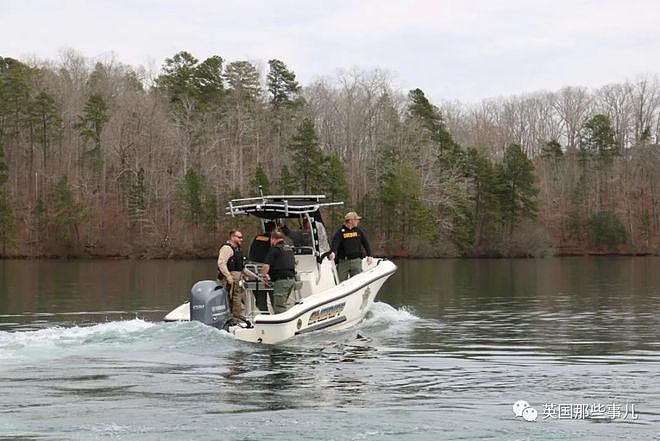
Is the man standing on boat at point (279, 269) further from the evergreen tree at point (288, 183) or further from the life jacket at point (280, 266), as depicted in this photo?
the evergreen tree at point (288, 183)

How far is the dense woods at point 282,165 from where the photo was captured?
70.6m

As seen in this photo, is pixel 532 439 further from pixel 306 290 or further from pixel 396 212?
pixel 396 212

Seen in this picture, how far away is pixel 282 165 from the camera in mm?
78312

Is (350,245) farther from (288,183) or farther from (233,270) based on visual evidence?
(288,183)

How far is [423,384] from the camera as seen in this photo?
38.9 feet

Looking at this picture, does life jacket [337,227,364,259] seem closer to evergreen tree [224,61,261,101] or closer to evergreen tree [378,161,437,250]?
evergreen tree [378,161,437,250]

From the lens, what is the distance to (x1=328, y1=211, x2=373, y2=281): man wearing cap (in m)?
18.5

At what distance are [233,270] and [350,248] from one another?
3.35 meters

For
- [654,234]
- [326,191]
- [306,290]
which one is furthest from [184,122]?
[306,290]

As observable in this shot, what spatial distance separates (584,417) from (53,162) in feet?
241

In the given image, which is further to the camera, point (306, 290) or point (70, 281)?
point (70, 281)

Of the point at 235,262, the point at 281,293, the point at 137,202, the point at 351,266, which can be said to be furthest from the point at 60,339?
the point at 137,202

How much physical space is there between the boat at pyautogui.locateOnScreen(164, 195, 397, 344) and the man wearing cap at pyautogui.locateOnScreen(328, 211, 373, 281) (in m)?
0.32

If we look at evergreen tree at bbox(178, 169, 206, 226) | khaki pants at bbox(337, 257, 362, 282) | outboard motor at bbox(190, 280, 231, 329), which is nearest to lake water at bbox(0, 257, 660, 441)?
outboard motor at bbox(190, 280, 231, 329)
